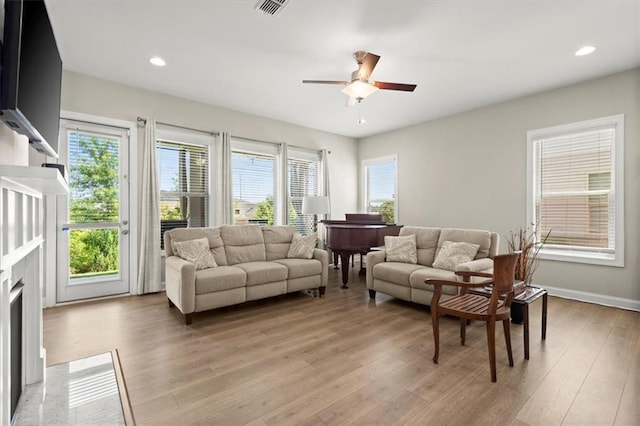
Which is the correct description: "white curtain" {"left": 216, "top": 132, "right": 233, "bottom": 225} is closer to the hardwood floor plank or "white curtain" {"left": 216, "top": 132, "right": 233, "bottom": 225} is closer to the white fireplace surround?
the white fireplace surround

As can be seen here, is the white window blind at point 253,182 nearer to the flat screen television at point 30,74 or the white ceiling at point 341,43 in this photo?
the white ceiling at point 341,43

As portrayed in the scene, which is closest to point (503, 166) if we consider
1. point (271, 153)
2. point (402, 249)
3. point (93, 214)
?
point (402, 249)

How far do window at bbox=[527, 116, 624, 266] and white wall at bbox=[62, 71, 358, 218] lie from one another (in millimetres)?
3472

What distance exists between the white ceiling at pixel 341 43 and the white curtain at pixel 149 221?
81 cm

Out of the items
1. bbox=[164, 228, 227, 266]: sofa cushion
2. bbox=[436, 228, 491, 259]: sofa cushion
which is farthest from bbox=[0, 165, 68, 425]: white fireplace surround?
bbox=[436, 228, 491, 259]: sofa cushion

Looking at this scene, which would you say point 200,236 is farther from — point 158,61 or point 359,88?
point 359,88

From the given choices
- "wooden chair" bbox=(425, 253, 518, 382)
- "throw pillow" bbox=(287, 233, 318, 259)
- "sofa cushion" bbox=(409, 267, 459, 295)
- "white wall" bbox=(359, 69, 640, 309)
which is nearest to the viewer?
"wooden chair" bbox=(425, 253, 518, 382)

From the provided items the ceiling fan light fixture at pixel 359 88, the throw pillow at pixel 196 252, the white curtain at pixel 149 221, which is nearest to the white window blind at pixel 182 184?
the white curtain at pixel 149 221

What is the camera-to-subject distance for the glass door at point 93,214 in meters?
3.86

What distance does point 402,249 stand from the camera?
4105mm

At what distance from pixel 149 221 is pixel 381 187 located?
14.8 feet

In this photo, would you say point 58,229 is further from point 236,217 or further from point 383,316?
point 383,316

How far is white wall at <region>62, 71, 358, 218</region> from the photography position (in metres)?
3.90

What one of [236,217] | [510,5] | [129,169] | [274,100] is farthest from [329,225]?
[510,5]
